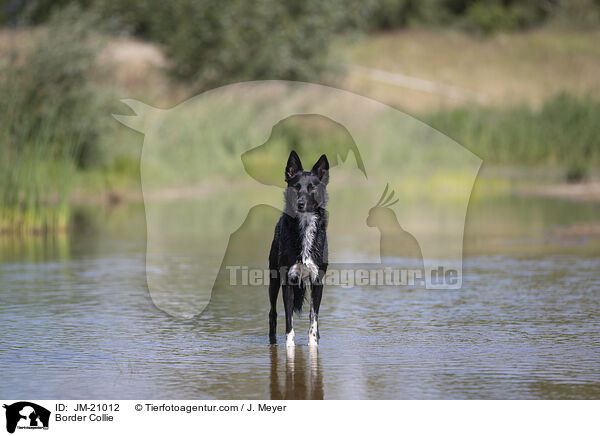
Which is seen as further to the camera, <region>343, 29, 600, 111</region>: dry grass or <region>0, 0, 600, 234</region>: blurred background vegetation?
<region>343, 29, 600, 111</region>: dry grass

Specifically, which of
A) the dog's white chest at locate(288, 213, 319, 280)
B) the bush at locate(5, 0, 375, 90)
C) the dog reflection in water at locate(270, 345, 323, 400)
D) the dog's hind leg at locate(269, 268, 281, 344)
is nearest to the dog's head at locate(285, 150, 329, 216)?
the dog's white chest at locate(288, 213, 319, 280)

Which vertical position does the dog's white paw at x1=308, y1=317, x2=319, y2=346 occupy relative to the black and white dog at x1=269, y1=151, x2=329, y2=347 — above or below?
below

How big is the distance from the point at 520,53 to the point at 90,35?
39.5m

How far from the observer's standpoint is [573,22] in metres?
68.6

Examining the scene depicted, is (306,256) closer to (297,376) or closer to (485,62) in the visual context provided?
(297,376)

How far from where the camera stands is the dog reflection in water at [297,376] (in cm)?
782

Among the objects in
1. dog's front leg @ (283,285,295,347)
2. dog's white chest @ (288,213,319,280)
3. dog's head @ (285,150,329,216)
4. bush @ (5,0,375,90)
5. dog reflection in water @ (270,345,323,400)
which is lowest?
dog reflection in water @ (270,345,323,400)

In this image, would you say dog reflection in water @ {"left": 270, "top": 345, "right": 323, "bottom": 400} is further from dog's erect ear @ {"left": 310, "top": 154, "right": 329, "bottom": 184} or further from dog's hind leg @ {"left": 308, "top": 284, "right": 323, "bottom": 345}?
dog's erect ear @ {"left": 310, "top": 154, "right": 329, "bottom": 184}

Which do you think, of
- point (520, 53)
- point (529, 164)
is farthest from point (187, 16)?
point (520, 53)

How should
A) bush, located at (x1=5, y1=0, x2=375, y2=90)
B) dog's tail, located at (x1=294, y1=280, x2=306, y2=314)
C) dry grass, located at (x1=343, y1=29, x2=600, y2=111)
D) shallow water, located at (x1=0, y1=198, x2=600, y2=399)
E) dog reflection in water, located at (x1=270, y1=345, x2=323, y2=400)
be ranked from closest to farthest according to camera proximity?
dog reflection in water, located at (x1=270, y1=345, x2=323, y2=400) < shallow water, located at (x1=0, y1=198, x2=600, y2=399) < dog's tail, located at (x1=294, y1=280, x2=306, y2=314) < bush, located at (x1=5, y1=0, x2=375, y2=90) < dry grass, located at (x1=343, y1=29, x2=600, y2=111)

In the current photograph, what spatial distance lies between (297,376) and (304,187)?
1678mm

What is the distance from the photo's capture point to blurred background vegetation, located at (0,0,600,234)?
20.1 meters

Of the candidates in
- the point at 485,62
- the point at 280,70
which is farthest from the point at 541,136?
the point at 485,62

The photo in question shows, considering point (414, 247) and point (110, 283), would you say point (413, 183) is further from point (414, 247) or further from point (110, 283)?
point (110, 283)
